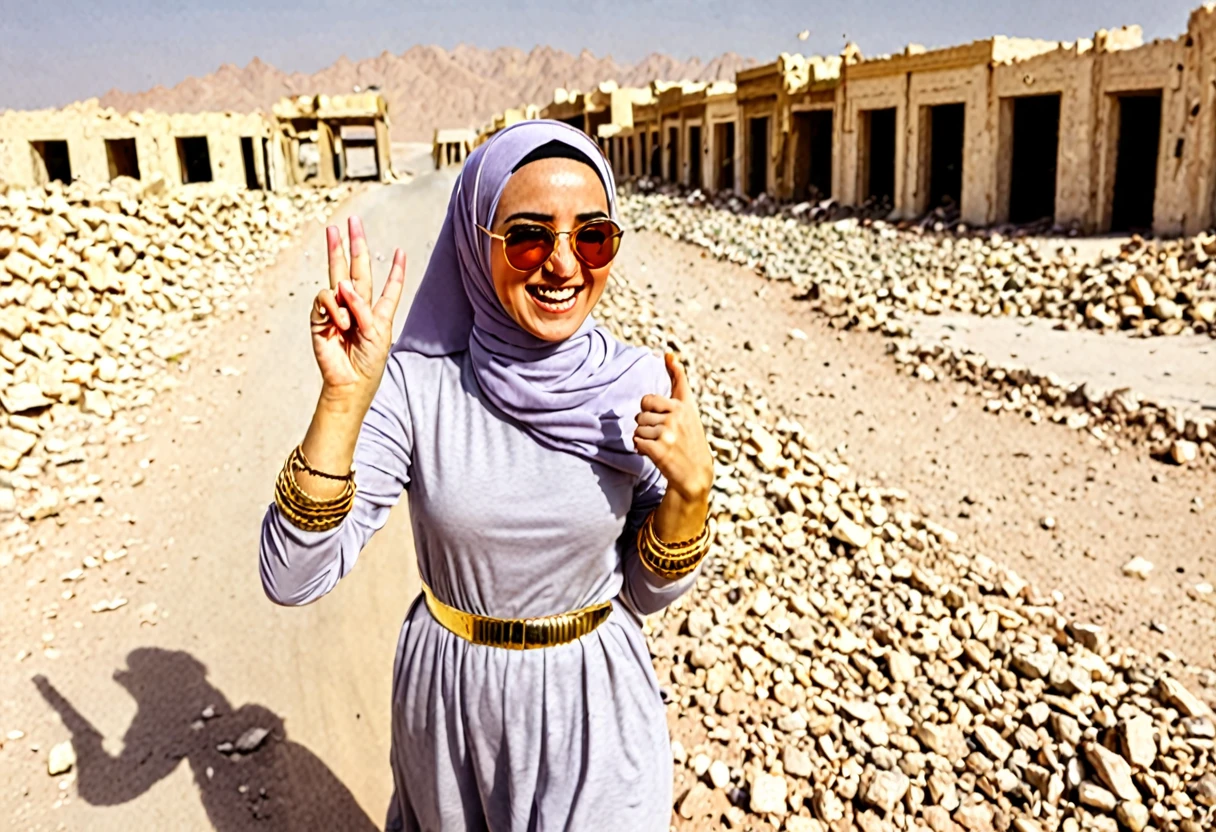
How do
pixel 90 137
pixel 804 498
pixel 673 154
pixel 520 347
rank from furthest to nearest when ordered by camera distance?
pixel 673 154, pixel 90 137, pixel 804 498, pixel 520 347

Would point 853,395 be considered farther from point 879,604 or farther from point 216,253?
point 216,253

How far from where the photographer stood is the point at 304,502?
149cm

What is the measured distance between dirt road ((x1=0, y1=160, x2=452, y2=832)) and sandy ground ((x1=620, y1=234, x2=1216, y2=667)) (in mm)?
3586

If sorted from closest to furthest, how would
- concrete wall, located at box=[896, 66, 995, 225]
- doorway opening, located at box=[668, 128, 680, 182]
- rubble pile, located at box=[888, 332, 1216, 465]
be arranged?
rubble pile, located at box=[888, 332, 1216, 465] → concrete wall, located at box=[896, 66, 995, 225] → doorway opening, located at box=[668, 128, 680, 182]

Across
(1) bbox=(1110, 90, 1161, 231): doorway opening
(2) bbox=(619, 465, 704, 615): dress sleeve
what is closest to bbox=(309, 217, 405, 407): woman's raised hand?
(2) bbox=(619, 465, 704, 615): dress sleeve

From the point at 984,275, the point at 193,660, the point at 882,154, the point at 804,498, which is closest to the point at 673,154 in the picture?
the point at 882,154

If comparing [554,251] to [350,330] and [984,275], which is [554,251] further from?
[984,275]

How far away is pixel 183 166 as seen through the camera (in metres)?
19.1

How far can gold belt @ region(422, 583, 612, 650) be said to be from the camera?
1726 mm

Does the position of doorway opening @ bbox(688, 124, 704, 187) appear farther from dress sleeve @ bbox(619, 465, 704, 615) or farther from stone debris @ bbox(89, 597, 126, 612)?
dress sleeve @ bbox(619, 465, 704, 615)

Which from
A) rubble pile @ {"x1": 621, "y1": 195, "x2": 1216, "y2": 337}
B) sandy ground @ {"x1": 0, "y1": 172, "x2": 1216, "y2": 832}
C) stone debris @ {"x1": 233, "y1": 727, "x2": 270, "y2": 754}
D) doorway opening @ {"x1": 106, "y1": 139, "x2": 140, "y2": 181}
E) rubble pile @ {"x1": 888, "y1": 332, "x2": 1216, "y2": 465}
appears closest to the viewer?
sandy ground @ {"x1": 0, "y1": 172, "x2": 1216, "y2": 832}

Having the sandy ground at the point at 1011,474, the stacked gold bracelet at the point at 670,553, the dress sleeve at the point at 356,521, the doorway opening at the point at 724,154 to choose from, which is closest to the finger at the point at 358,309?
the dress sleeve at the point at 356,521

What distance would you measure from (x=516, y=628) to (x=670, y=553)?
12.5 inches

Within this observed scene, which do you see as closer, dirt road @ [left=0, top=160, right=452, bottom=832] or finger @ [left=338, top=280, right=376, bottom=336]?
finger @ [left=338, top=280, right=376, bottom=336]
